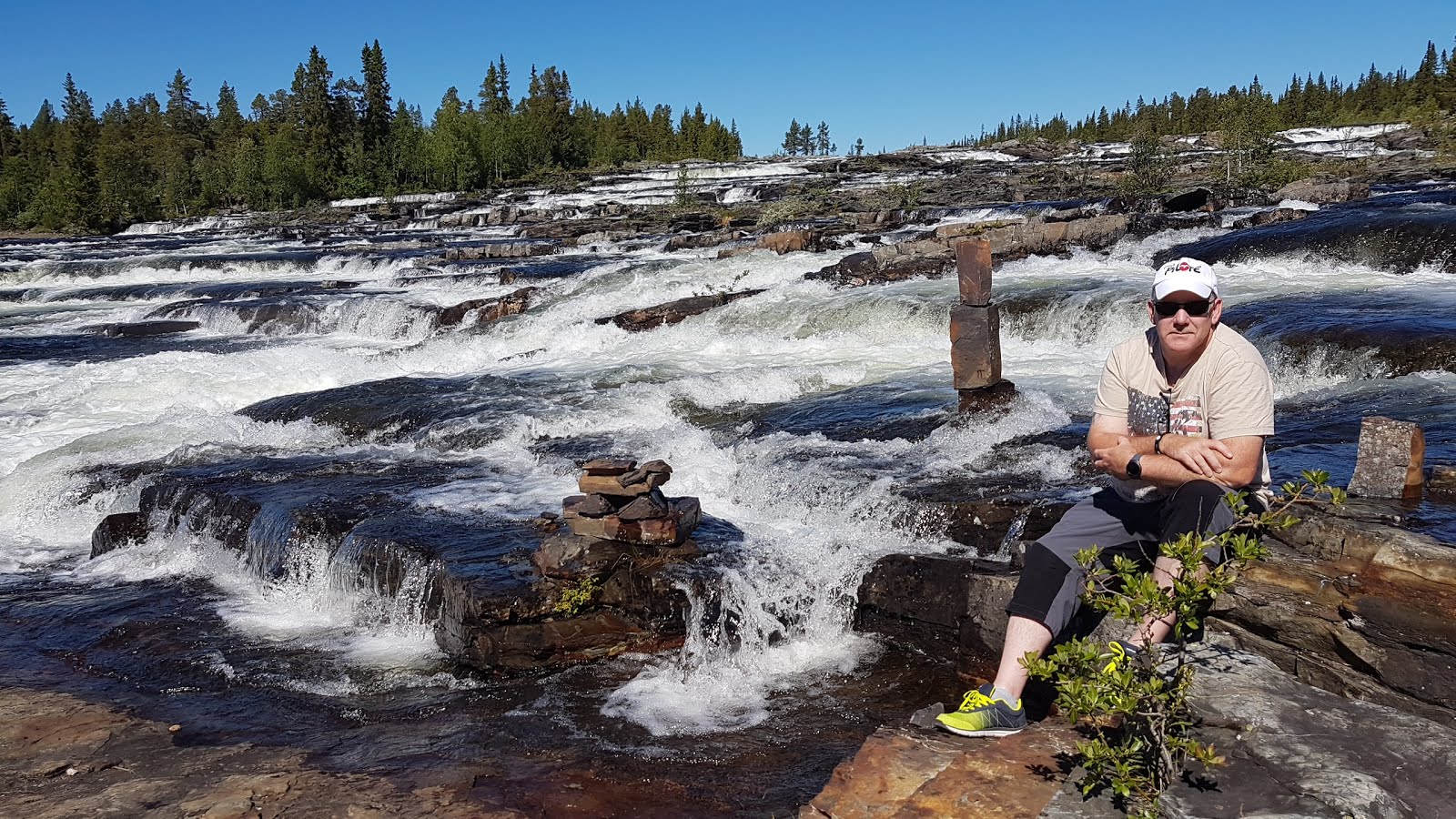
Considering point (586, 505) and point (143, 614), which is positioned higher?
point (586, 505)

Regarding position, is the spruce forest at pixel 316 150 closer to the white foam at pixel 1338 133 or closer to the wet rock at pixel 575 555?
the white foam at pixel 1338 133

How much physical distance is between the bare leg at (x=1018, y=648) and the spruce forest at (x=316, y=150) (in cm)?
7527

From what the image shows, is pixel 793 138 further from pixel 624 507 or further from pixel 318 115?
pixel 624 507

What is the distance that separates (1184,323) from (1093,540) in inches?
35.4

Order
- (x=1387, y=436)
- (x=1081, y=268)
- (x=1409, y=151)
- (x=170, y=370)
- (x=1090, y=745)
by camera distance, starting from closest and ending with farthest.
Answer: (x=1090, y=745) → (x=1387, y=436) → (x=170, y=370) → (x=1081, y=268) → (x=1409, y=151)

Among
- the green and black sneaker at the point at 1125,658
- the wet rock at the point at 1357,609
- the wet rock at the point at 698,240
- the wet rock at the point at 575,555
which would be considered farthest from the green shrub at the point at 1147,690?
the wet rock at the point at 698,240

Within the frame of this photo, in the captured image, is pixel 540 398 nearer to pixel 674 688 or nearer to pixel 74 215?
pixel 674 688

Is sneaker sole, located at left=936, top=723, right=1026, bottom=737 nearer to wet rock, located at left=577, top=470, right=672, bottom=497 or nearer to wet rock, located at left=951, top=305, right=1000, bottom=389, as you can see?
wet rock, located at left=577, top=470, right=672, bottom=497

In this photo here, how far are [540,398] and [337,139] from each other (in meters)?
91.0

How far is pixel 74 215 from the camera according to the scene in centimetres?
6675

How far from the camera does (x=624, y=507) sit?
6.34 metres

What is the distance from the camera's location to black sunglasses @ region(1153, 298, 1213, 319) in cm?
363

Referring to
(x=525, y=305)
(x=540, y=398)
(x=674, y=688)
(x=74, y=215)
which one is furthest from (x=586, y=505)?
(x=74, y=215)

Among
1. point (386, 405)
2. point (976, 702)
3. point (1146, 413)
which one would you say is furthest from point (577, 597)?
point (386, 405)
